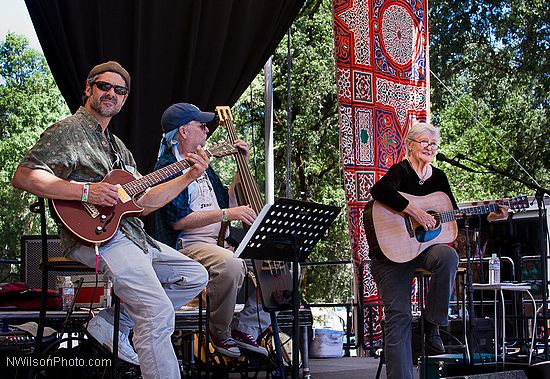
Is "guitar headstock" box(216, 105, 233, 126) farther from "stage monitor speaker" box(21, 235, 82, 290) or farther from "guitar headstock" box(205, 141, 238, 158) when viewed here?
"stage monitor speaker" box(21, 235, 82, 290)

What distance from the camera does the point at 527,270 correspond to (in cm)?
654

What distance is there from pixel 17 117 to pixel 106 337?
19.2 feet

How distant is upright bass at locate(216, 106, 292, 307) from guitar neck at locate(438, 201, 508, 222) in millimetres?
905

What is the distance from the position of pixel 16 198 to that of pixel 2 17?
1926 mm

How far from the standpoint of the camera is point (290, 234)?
3.50m

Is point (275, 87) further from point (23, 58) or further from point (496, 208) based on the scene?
point (496, 208)

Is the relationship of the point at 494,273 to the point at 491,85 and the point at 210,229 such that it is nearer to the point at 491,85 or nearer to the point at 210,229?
the point at 210,229

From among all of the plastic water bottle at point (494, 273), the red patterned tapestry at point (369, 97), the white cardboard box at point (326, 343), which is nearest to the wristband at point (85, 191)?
the plastic water bottle at point (494, 273)

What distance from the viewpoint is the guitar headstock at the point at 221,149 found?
370 cm

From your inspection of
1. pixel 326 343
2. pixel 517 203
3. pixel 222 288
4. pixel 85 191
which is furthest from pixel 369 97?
pixel 85 191

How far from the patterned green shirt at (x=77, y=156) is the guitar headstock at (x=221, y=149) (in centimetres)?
46

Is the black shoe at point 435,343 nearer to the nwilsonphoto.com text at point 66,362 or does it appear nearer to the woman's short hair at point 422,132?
the woman's short hair at point 422,132

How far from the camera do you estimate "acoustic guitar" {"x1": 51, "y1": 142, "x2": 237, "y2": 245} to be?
323 centimetres

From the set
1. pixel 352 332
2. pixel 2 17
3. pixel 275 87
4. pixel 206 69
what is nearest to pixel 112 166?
pixel 206 69
